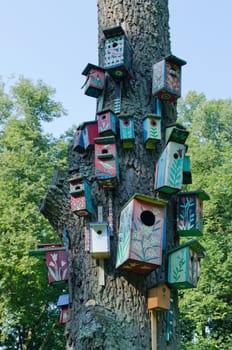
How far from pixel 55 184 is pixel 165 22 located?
4.73ft

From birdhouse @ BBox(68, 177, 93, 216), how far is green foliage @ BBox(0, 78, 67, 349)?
8547 millimetres

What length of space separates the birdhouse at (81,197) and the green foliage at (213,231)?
8110mm

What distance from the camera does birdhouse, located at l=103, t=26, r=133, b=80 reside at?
10.6 ft

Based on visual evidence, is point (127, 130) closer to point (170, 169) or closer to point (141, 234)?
point (170, 169)

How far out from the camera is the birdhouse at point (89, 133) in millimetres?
3301

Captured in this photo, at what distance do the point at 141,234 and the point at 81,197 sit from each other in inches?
17.4

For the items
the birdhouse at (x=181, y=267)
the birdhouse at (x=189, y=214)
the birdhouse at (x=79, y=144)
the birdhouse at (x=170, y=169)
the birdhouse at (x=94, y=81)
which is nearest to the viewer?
the birdhouse at (x=181, y=267)

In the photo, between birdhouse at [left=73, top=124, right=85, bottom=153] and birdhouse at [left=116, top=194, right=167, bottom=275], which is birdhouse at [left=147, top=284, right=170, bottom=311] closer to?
birdhouse at [left=116, top=194, right=167, bottom=275]

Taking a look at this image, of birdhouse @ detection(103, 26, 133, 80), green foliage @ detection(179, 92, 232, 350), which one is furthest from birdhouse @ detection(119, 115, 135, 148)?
green foliage @ detection(179, 92, 232, 350)

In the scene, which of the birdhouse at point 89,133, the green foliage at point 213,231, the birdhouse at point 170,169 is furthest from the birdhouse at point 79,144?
the green foliage at point 213,231

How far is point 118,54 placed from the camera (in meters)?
3.30

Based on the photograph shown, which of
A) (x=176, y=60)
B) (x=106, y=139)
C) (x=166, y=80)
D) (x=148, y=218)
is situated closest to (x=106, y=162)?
(x=106, y=139)

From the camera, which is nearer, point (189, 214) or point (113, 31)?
point (189, 214)

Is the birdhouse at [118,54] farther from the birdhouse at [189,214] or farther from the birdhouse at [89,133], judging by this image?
the birdhouse at [189,214]
